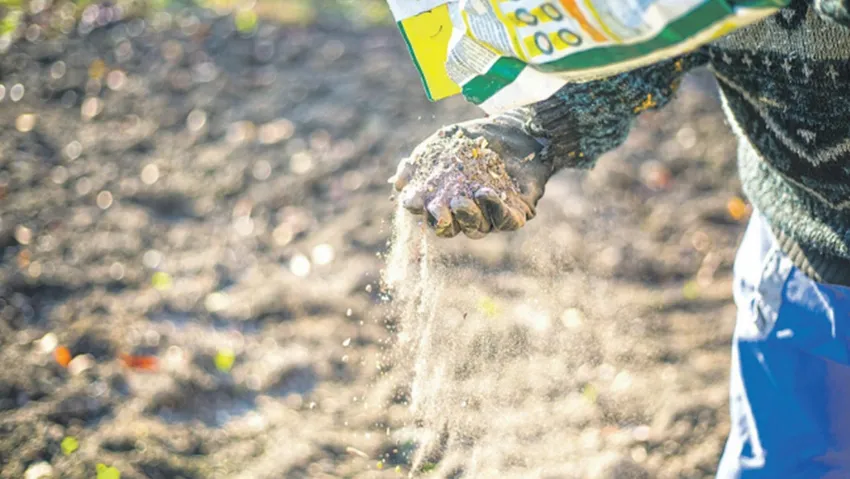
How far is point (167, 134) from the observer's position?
14.3ft

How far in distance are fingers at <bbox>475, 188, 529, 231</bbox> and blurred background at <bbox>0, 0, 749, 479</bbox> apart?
0.58m

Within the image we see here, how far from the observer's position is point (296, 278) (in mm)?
3408

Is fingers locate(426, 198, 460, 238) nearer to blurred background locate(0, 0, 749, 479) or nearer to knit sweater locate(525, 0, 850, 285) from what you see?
knit sweater locate(525, 0, 850, 285)

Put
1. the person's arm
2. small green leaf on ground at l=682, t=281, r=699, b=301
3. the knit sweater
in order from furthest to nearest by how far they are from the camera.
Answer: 1. small green leaf on ground at l=682, t=281, r=699, b=301
2. the person's arm
3. the knit sweater

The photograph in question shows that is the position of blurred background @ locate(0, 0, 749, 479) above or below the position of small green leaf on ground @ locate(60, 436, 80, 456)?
below

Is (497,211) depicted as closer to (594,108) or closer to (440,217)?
(440,217)

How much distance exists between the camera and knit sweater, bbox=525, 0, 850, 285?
1375mm

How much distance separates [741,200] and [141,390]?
2.28m

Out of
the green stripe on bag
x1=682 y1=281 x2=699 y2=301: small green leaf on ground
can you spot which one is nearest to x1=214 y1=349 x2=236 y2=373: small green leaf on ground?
x1=682 y1=281 x2=699 y2=301: small green leaf on ground

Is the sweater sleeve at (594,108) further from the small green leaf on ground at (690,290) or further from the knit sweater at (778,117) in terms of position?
the small green leaf on ground at (690,290)

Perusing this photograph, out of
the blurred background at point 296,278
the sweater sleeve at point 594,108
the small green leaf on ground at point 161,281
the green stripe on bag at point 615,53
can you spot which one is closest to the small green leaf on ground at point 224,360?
the blurred background at point 296,278

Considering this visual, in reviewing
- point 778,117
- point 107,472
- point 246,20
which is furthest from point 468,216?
point 246,20

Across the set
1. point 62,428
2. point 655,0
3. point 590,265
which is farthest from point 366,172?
point 655,0

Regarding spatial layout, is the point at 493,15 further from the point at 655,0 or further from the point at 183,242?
the point at 183,242
